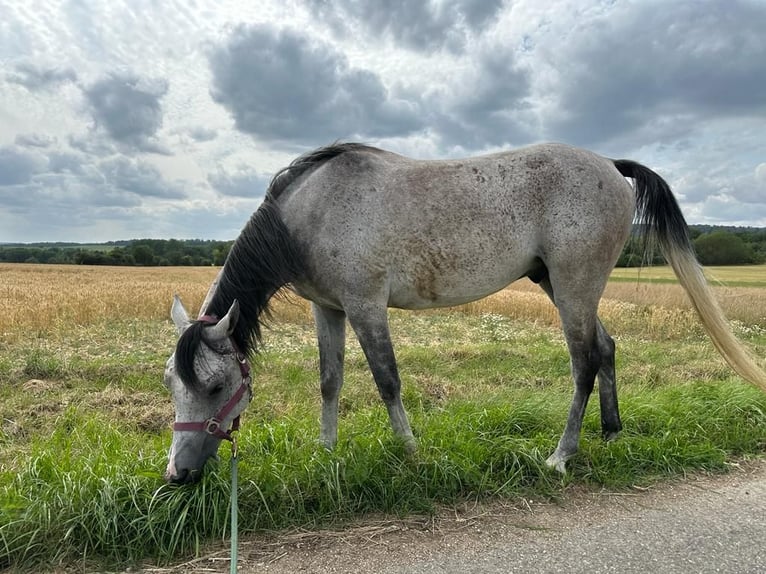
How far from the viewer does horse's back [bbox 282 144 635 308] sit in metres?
3.54

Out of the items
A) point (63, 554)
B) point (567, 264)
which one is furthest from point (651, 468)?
point (63, 554)

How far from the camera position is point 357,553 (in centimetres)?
275

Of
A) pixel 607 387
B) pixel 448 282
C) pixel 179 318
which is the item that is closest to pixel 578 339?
pixel 607 387

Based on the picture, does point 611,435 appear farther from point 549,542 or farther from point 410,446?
point 410,446

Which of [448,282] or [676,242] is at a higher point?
[676,242]

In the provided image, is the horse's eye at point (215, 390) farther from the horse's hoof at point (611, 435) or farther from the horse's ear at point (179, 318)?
the horse's hoof at point (611, 435)

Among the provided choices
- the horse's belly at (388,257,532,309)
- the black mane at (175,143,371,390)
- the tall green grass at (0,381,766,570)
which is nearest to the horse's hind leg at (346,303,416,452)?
the horse's belly at (388,257,532,309)

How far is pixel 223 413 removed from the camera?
10.1 feet

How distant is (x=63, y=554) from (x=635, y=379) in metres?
7.42

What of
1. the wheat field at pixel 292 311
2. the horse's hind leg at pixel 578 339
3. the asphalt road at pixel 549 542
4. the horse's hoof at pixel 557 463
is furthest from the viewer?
the wheat field at pixel 292 311

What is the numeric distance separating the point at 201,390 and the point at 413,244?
1760 millimetres

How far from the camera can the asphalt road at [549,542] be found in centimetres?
262

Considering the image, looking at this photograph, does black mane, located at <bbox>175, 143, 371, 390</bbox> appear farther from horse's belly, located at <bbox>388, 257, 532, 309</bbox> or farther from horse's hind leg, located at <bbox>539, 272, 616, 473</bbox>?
horse's hind leg, located at <bbox>539, 272, 616, 473</bbox>

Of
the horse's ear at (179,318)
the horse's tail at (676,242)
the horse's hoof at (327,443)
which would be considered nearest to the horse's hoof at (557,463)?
the horse's hoof at (327,443)
